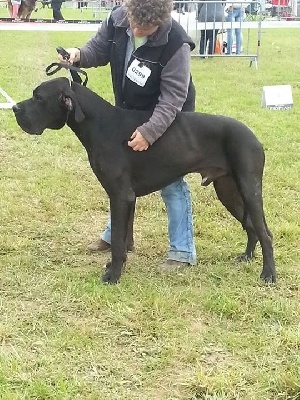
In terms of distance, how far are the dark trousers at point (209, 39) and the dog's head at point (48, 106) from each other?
35.6 feet

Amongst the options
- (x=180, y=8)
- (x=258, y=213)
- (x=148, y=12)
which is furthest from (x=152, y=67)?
(x=180, y=8)

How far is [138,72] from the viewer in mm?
4109

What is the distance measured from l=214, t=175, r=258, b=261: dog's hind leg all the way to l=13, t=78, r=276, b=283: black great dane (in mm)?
230

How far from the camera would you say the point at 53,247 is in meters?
4.88

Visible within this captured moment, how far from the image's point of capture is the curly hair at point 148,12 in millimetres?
3826

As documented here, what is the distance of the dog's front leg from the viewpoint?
13.6ft

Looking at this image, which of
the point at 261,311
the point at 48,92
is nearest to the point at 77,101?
the point at 48,92

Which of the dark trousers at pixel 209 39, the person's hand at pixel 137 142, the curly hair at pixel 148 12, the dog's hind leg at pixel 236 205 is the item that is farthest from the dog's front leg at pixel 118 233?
the dark trousers at pixel 209 39

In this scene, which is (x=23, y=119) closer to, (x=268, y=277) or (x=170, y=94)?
(x=170, y=94)

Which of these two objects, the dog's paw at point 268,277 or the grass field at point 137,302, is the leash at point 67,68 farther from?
the dog's paw at point 268,277

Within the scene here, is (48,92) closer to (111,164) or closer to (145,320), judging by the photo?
(111,164)

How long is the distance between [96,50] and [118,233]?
1.26 metres

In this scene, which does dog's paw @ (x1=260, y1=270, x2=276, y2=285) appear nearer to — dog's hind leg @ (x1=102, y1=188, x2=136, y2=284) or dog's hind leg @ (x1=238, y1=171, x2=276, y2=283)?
dog's hind leg @ (x1=238, y1=171, x2=276, y2=283)

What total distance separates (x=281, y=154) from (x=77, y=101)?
374 centimetres
